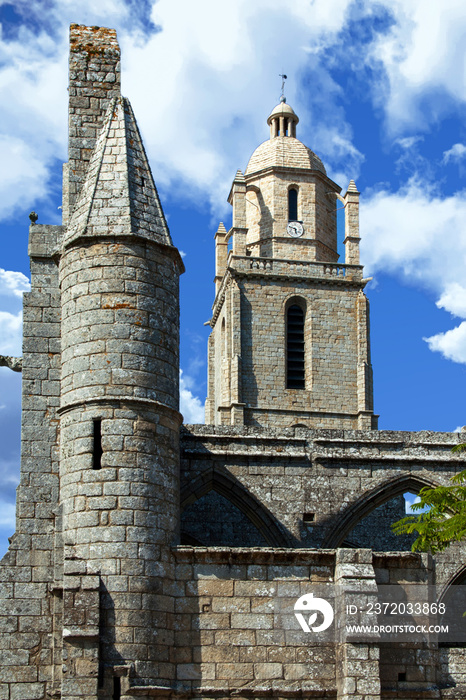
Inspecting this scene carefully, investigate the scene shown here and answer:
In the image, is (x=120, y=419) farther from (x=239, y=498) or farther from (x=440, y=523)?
(x=239, y=498)

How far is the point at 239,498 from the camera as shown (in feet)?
51.0

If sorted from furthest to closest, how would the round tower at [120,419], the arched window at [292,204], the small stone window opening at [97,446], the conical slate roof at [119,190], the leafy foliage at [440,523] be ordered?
the arched window at [292,204] → the leafy foliage at [440,523] → the conical slate roof at [119,190] → the small stone window opening at [97,446] → the round tower at [120,419]

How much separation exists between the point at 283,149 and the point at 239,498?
74.4 ft

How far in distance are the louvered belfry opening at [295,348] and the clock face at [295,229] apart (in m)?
2.57

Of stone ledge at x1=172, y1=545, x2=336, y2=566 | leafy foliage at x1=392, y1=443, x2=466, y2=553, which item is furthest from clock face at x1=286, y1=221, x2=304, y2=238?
stone ledge at x1=172, y1=545, x2=336, y2=566

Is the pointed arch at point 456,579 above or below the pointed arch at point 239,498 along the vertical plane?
below

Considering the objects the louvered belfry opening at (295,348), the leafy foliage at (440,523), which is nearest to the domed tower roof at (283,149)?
the louvered belfry opening at (295,348)

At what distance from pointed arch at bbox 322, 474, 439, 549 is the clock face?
1935 cm

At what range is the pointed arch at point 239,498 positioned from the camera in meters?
15.2

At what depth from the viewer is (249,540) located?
18.3 metres

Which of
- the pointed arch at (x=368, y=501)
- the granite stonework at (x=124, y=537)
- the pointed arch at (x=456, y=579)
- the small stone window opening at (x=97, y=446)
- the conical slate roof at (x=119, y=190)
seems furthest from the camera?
the pointed arch at (x=456, y=579)

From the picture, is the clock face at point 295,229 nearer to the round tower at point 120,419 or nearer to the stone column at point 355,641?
the round tower at point 120,419

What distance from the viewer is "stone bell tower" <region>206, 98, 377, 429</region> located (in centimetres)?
3206

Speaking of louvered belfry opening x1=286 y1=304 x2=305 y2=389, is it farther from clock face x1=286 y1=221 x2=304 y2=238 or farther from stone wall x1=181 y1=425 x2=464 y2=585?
stone wall x1=181 y1=425 x2=464 y2=585
